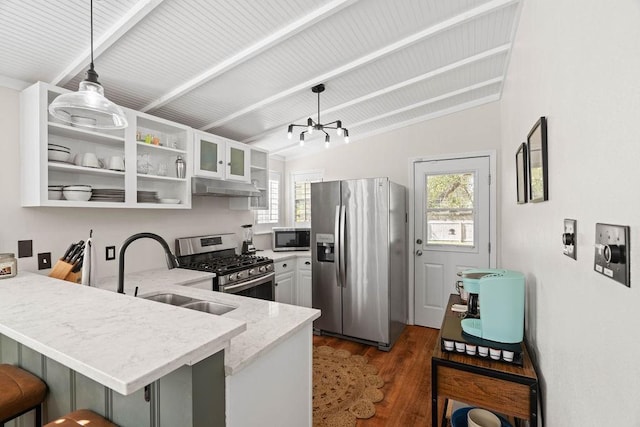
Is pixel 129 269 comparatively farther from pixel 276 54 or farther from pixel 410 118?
pixel 410 118

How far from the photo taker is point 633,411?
1.91 ft

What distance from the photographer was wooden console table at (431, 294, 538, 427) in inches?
51.3

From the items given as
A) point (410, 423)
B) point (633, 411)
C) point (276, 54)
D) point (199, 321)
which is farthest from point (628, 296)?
point (276, 54)

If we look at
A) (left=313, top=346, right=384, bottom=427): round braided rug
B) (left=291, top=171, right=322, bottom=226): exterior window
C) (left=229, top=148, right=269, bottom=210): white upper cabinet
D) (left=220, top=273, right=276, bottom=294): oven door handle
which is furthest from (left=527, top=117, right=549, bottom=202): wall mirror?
(left=291, top=171, right=322, bottom=226): exterior window

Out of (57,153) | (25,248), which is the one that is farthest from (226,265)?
(57,153)

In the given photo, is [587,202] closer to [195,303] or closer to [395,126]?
[195,303]

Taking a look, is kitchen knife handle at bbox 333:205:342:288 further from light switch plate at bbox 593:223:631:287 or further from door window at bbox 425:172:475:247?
light switch plate at bbox 593:223:631:287

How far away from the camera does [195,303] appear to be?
180 cm

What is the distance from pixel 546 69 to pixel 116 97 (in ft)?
9.29

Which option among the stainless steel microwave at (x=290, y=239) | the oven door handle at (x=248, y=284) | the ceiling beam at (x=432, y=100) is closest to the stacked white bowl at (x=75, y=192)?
the oven door handle at (x=248, y=284)

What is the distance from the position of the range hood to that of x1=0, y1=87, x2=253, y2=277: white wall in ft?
1.45

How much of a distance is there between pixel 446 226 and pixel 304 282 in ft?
6.27

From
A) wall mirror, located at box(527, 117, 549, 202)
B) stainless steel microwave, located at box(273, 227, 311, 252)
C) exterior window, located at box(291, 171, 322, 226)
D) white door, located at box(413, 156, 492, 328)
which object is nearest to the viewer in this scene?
wall mirror, located at box(527, 117, 549, 202)

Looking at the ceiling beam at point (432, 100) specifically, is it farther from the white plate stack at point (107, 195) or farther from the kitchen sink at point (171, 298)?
the kitchen sink at point (171, 298)
